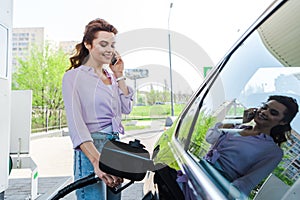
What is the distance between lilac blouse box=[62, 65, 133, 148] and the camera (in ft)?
5.15

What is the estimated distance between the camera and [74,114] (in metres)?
1.56

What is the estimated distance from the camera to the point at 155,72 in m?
1.42

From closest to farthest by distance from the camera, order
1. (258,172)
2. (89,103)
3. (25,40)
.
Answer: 1. (258,172)
2. (89,103)
3. (25,40)

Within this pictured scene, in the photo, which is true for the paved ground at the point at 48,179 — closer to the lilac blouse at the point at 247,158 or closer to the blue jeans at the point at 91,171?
the blue jeans at the point at 91,171

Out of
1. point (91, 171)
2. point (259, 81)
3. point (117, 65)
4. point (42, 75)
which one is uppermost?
point (42, 75)

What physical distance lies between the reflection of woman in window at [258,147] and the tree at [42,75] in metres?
19.4

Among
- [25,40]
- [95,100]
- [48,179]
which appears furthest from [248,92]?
[25,40]

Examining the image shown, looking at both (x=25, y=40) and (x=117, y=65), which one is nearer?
(x=117, y=65)

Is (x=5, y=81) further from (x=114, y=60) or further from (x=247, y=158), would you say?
(x=247, y=158)

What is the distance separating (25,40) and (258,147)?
36.9m

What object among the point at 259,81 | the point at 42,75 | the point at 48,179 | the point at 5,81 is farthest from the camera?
the point at 42,75

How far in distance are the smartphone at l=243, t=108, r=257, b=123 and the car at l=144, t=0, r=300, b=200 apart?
0.07 feet

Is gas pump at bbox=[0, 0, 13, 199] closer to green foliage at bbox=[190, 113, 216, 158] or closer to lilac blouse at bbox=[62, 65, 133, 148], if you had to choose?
lilac blouse at bbox=[62, 65, 133, 148]

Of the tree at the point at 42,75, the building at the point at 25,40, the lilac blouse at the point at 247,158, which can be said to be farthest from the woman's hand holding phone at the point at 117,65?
the building at the point at 25,40
